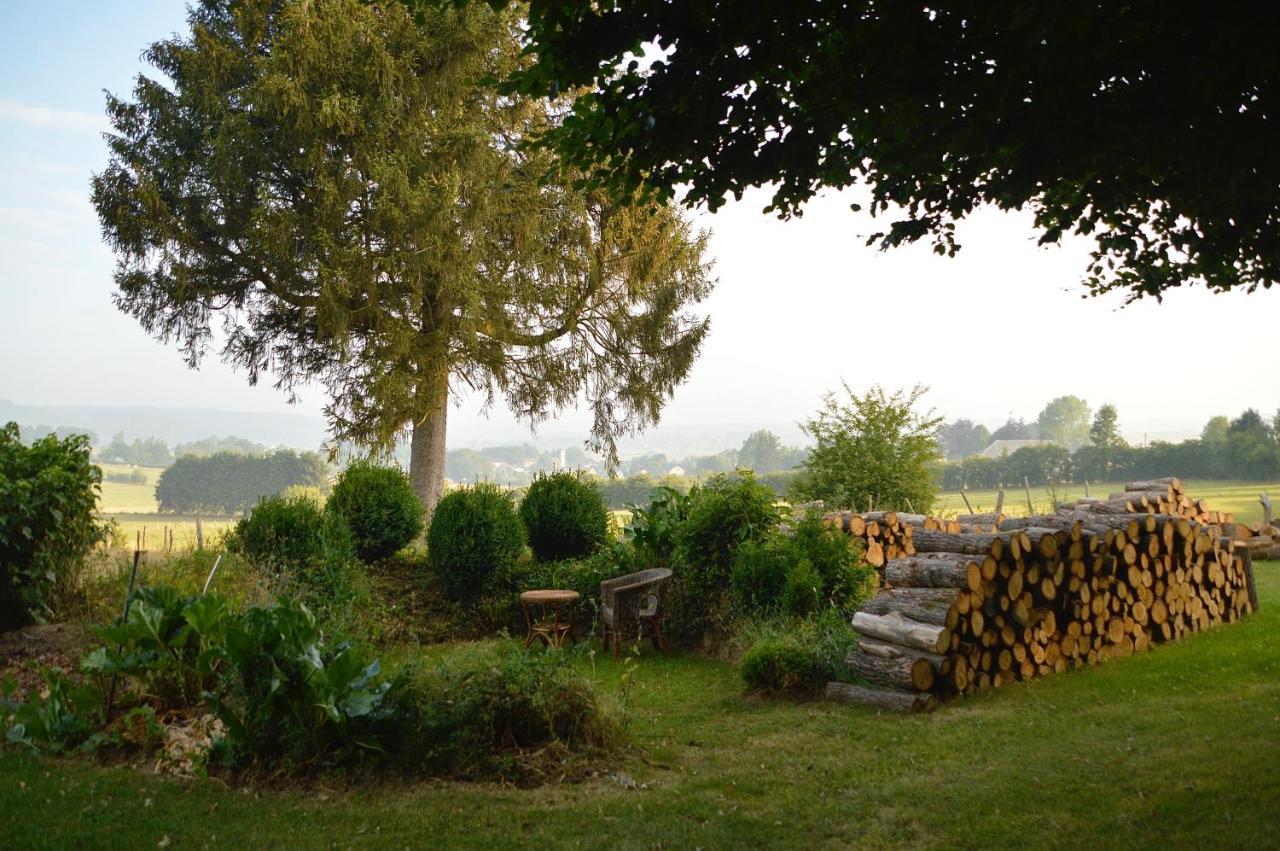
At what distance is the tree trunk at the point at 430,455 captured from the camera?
17.2m

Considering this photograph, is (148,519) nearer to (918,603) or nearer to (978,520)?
(978,520)

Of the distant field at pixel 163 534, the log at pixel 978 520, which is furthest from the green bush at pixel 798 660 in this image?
the distant field at pixel 163 534

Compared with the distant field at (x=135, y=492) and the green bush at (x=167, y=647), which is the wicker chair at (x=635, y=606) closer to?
the green bush at (x=167, y=647)

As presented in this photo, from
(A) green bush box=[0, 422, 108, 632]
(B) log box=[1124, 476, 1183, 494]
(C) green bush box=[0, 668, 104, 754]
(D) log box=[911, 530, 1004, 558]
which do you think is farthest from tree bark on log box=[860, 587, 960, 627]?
(B) log box=[1124, 476, 1183, 494]

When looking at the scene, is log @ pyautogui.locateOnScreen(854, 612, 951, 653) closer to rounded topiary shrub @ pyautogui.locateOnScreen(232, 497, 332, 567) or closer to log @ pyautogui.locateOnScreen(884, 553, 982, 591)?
log @ pyautogui.locateOnScreen(884, 553, 982, 591)

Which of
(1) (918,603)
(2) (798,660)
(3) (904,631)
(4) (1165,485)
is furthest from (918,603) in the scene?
(4) (1165,485)

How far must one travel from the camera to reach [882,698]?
7.07m

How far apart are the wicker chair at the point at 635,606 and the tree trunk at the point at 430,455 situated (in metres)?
8.00

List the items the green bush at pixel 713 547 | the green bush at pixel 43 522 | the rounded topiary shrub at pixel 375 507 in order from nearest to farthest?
the green bush at pixel 43 522 → the green bush at pixel 713 547 → the rounded topiary shrub at pixel 375 507

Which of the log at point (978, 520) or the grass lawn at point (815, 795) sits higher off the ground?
the log at point (978, 520)

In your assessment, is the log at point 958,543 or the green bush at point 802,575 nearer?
the log at point 958,543

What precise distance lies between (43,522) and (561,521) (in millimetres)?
6017

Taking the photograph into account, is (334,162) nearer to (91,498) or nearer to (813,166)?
(91,498)

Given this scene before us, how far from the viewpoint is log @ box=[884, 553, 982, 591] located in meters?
7.54
